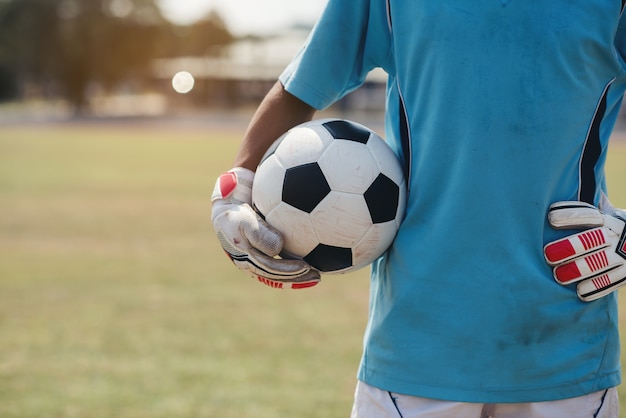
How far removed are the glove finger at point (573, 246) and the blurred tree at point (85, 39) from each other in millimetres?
48201

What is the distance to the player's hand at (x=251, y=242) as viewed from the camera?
1767mm

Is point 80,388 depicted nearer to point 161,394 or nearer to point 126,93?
point 161,394

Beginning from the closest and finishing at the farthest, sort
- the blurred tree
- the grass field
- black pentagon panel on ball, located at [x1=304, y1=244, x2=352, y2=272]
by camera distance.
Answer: black pentagon panel on ball, located at [x1=304, y1=244, x2=352, y2=272] < the grass field < the blurred tree

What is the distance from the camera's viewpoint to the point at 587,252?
1.70 metres

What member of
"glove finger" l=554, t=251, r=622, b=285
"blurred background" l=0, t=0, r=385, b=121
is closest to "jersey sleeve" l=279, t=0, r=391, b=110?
"glove finger" l=554, t=251, r=622, b=285

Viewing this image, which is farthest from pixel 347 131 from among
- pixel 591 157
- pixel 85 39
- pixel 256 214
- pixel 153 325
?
pixel 85 39

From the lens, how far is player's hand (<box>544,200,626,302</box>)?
168 cm

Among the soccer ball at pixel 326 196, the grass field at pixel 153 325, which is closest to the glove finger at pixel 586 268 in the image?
the soccer ball at pixel 326 196

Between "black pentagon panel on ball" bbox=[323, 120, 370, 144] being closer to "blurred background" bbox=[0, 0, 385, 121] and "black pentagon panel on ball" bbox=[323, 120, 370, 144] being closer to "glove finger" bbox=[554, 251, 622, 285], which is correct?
"glove finger" bbox=[554, 251, 622, 285]

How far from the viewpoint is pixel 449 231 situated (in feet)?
5.55

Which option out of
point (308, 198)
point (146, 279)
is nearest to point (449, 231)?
point (308, 198)

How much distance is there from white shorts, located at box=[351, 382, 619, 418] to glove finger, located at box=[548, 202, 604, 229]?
39 centimetres

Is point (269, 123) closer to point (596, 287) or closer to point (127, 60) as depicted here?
point (596, 287)

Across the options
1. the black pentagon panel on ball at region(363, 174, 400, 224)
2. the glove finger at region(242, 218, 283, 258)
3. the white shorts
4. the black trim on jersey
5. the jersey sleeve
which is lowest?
the white shorts
